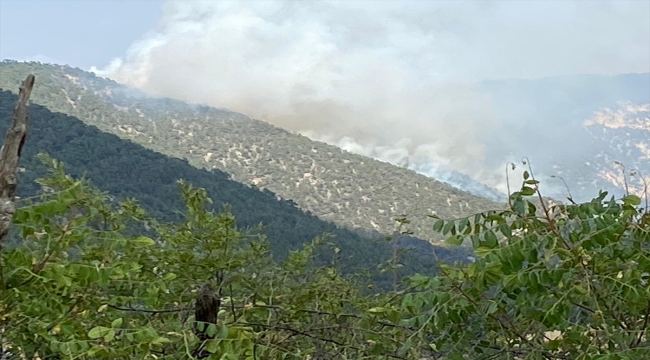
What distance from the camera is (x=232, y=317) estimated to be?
7.54ft

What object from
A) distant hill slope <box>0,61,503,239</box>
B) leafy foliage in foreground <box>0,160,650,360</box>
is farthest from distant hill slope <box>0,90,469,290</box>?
leafy foliage in foreground <box>0,160,650,360</box>

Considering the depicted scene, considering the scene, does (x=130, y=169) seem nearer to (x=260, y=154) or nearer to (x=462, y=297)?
(x=260, y=154)

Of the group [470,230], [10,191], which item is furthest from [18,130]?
[470,230]

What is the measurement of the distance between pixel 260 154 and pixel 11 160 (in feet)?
160

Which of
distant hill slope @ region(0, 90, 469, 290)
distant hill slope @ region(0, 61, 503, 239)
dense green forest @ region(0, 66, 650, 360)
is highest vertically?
distant hill slope @ region(0, 61, 503, 239)

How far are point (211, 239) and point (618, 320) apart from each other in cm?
165

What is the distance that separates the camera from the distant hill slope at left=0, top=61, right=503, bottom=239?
43.4 metres

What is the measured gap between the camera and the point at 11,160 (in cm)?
176

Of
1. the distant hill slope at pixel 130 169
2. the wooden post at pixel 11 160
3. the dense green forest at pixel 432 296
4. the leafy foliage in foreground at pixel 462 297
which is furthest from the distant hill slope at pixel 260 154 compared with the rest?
the wooden post at pixel 11 160

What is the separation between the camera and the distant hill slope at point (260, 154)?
142 feet

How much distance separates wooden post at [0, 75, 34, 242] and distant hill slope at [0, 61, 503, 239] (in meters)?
36.0

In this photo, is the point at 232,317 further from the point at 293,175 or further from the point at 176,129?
the point at 176,129

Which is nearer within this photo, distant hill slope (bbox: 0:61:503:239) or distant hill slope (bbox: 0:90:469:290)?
distant hill slope (bbox: 0:90:469:290)

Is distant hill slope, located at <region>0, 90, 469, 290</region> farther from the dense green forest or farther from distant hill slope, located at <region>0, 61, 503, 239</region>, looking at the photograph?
the dense green forest
